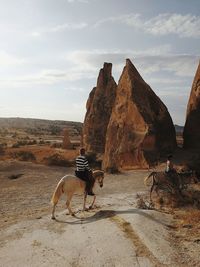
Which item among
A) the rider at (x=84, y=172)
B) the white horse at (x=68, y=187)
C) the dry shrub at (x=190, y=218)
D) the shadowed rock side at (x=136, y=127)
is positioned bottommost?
the dry shrub at (x=190, y=218)

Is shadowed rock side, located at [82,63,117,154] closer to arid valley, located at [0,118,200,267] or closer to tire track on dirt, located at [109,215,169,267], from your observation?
arid valley, located at [0,118,200,267]

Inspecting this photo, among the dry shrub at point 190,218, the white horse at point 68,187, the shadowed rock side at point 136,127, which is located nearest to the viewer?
the dry shrub at point 190,218

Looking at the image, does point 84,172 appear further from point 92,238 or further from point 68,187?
point 92,238

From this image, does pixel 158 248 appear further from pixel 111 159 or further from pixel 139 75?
pixel 139 75

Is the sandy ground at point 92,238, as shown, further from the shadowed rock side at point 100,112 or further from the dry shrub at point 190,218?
the shadowed rock side at point 100,112

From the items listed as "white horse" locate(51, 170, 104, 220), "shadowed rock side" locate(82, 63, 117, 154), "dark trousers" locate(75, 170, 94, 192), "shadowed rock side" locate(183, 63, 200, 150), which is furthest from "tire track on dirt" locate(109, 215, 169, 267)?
"shadowed rock side" locate(82, 63, 117, 154)

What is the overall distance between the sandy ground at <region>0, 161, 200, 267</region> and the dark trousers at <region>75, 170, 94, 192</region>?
2.29 ft

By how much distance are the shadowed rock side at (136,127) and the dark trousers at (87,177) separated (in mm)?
9378

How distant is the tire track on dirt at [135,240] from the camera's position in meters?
7.50

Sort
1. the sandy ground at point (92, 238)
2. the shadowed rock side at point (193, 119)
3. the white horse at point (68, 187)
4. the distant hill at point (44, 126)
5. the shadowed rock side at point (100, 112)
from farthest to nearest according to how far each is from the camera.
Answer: the distant hill at point (44, 126), the shadowed rock side at point (100, 112), the shadowed rock side at point (193, 119), the white horse at point (68, 187), the sandy ground at point (92, 238)

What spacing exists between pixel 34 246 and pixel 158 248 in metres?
2.51

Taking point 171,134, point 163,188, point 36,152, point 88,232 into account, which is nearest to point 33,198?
point 163,188

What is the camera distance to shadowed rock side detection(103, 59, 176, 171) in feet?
73.5

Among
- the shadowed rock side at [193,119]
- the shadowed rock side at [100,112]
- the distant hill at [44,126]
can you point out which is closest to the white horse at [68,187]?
the shadowed rock side at [193,119]
